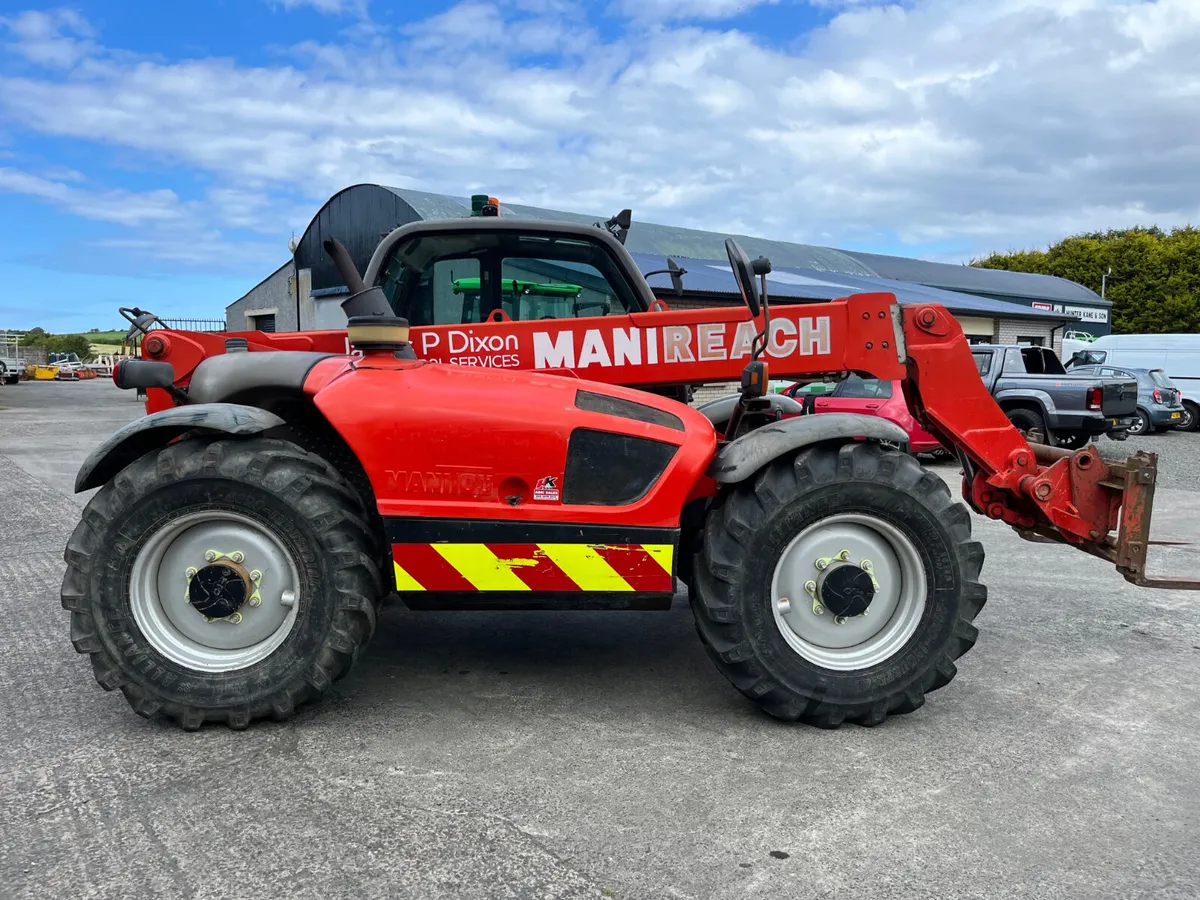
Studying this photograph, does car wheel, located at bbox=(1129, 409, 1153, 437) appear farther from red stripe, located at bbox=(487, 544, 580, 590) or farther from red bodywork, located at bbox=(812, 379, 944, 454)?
red stripe, located at bbox=(487, 544, 580, 590)

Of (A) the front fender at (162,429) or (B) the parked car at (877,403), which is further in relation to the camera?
(B) the parked car at (877,403)

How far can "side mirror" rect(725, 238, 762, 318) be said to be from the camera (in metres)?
3.89

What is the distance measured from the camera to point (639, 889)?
8.64 ft

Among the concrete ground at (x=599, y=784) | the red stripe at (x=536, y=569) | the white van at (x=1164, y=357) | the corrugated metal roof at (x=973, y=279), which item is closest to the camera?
the concrete ground at (x=599, y=784)

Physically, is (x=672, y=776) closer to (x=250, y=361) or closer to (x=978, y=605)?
(x=978, y=605)

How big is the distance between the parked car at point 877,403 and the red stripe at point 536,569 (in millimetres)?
9303

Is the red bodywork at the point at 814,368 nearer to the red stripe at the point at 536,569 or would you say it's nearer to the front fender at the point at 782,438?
the front fender at the point at 782,438

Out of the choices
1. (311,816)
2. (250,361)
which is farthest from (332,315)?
(311,816)

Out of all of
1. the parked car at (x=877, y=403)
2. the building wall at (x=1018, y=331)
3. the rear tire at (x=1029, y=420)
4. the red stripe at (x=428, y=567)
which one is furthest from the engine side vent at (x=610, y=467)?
the building wall at (x=1018, y=331)

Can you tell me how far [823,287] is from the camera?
25766 mm

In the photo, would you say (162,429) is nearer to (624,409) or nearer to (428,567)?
(428,567)

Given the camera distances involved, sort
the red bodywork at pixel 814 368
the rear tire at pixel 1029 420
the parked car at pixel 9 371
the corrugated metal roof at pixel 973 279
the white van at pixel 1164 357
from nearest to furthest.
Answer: the red bodywork at pixel 814 368, the rear tire at pixel 1029 420, the white van at pixel 1164 357, the corrugated metal roof at pixel 973 279, the parked car at pixel 9 371

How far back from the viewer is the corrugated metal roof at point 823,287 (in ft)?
69.9

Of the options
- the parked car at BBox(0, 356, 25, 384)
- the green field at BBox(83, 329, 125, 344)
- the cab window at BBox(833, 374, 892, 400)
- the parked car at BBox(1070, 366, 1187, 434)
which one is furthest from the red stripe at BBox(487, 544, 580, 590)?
the green field at BBox(83, 329, 125, 344)
